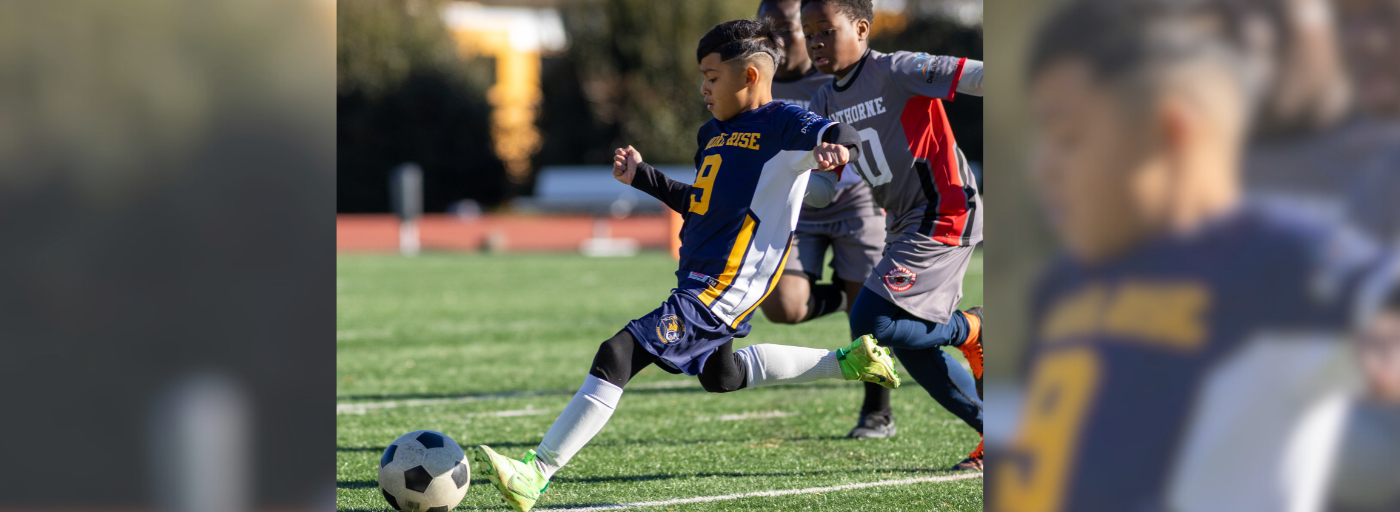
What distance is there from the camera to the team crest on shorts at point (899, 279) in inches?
176

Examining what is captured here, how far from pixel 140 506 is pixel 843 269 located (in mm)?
4054

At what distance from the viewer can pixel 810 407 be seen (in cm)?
633

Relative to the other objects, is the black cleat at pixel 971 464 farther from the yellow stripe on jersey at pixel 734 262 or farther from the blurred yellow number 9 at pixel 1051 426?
the blurred yellow number 9 at pixel 1051 426

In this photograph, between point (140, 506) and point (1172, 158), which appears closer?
point (1172, 158)

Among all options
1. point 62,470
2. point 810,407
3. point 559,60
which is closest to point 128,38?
point 62,470

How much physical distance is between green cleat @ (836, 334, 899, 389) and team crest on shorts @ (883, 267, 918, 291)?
269 mm

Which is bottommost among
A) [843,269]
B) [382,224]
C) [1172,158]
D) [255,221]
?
[382,224]

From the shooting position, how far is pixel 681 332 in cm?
370

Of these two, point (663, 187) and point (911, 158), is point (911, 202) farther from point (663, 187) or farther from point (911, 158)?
point (663, 187)

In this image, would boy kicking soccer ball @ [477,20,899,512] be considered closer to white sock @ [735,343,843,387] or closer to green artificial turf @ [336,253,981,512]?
white sock @ [735,343,843,387]

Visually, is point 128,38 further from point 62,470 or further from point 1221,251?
point 1221,251

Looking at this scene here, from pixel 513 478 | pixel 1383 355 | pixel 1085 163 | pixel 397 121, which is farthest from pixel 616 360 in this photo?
pixel 397 121

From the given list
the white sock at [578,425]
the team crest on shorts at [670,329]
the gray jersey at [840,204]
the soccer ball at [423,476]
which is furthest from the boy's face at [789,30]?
the soccer ball at [423,476]

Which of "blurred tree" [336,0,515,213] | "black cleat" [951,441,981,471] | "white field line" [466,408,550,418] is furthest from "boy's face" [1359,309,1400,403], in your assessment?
"blurred tree" [336,0,515,213]
